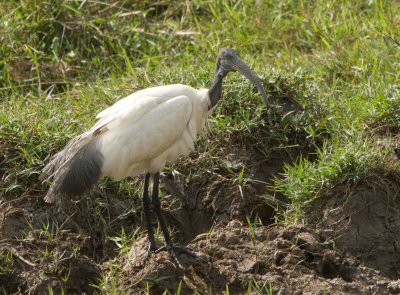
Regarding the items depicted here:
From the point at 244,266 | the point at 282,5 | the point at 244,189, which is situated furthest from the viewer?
the point at 282,5

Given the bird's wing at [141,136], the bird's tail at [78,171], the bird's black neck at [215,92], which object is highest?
the bird's black neck at [215,92]

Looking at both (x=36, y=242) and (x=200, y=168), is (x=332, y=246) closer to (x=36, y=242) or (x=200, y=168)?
(x=200, y=168)

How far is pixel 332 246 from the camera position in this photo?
18.1 ft

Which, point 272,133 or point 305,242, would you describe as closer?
point 305,242

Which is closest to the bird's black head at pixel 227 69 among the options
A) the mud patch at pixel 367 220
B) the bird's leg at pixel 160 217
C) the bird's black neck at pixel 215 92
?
the bird's black neck at pixel 215 92

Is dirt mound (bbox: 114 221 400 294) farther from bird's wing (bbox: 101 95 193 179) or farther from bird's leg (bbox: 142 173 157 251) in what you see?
bird's wing (bbox: 101 95 193 179)

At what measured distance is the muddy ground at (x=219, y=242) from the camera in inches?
207

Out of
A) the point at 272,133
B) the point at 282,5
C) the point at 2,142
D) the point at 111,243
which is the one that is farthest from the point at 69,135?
the point at 282,5

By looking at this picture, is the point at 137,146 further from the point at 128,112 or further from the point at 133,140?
the point at 128,112

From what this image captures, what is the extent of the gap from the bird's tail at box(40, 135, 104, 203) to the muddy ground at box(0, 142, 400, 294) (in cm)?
38

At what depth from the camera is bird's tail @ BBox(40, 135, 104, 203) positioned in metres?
5.32

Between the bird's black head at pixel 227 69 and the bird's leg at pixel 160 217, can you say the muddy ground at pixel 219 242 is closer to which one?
the bird's leg at pixel 160 217

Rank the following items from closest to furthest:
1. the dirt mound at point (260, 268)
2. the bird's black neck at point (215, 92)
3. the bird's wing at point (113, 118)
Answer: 1. the dirt mound at point (260, 268)
2. the bird's wing at point (113, 118)
3. the bird's black neck at point (215, 92)

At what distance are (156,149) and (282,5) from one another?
9.75ft
